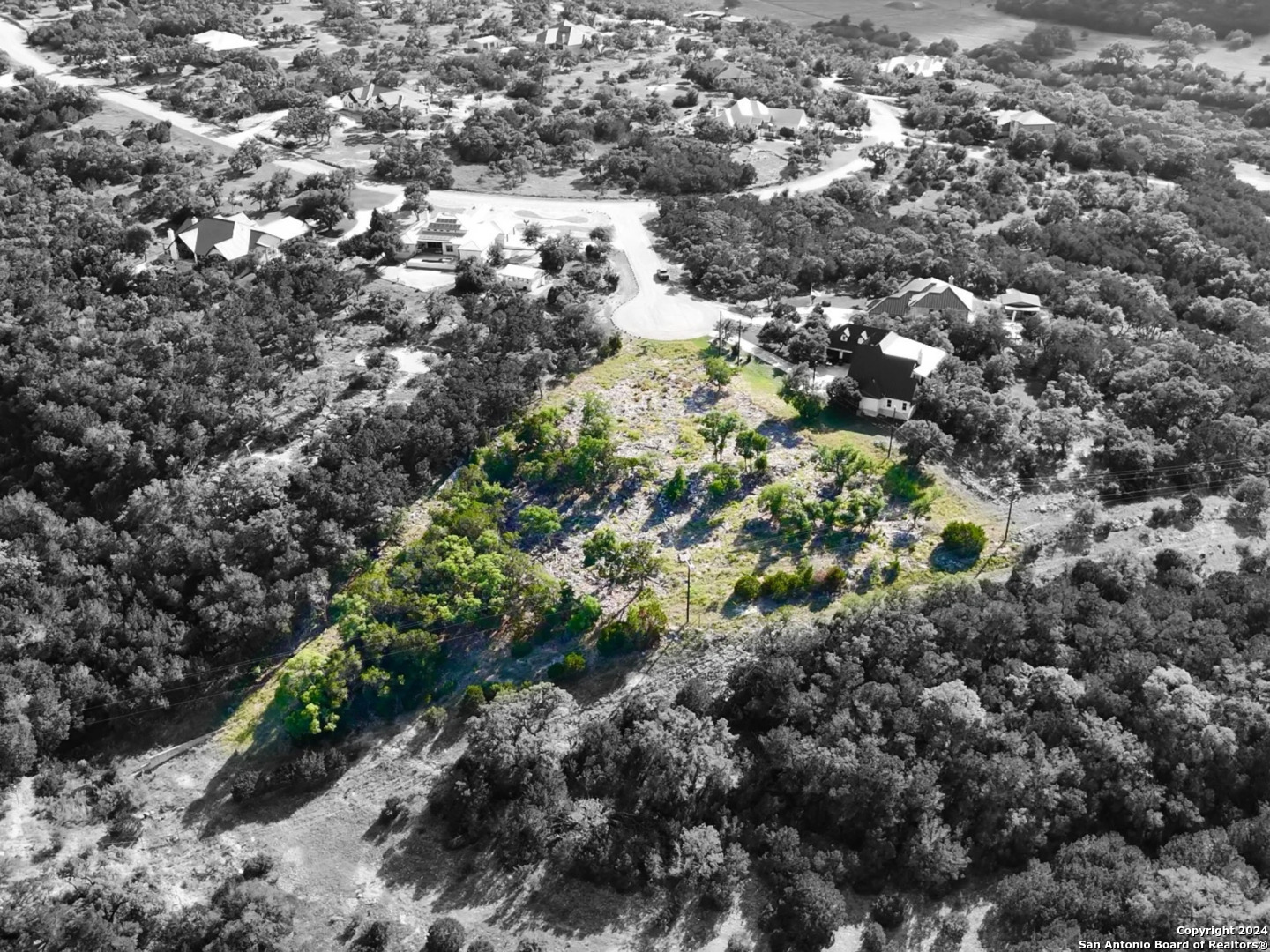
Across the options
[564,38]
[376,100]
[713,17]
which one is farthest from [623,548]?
[713,17]

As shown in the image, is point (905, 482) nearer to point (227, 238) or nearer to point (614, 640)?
point (614, 640)

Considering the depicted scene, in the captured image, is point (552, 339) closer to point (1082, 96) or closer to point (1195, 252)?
point (1195, 252)

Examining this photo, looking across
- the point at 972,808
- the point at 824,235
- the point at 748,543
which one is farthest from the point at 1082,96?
the point at 972,808

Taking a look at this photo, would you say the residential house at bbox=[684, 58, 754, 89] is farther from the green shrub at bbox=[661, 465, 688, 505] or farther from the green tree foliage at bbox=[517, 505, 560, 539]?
the green tree foliage at bbox=[517, 505, 560, 539]

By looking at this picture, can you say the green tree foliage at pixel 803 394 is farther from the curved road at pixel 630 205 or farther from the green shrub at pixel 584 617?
the green shrub at pixel 584 617

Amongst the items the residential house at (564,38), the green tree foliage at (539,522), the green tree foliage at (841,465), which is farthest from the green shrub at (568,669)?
the residential house at (564,38)

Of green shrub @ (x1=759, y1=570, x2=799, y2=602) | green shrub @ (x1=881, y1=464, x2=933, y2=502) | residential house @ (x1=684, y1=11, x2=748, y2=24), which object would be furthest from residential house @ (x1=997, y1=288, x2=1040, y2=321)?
residential house @ (x1=684, y1=11, x2=748, y2=24)
